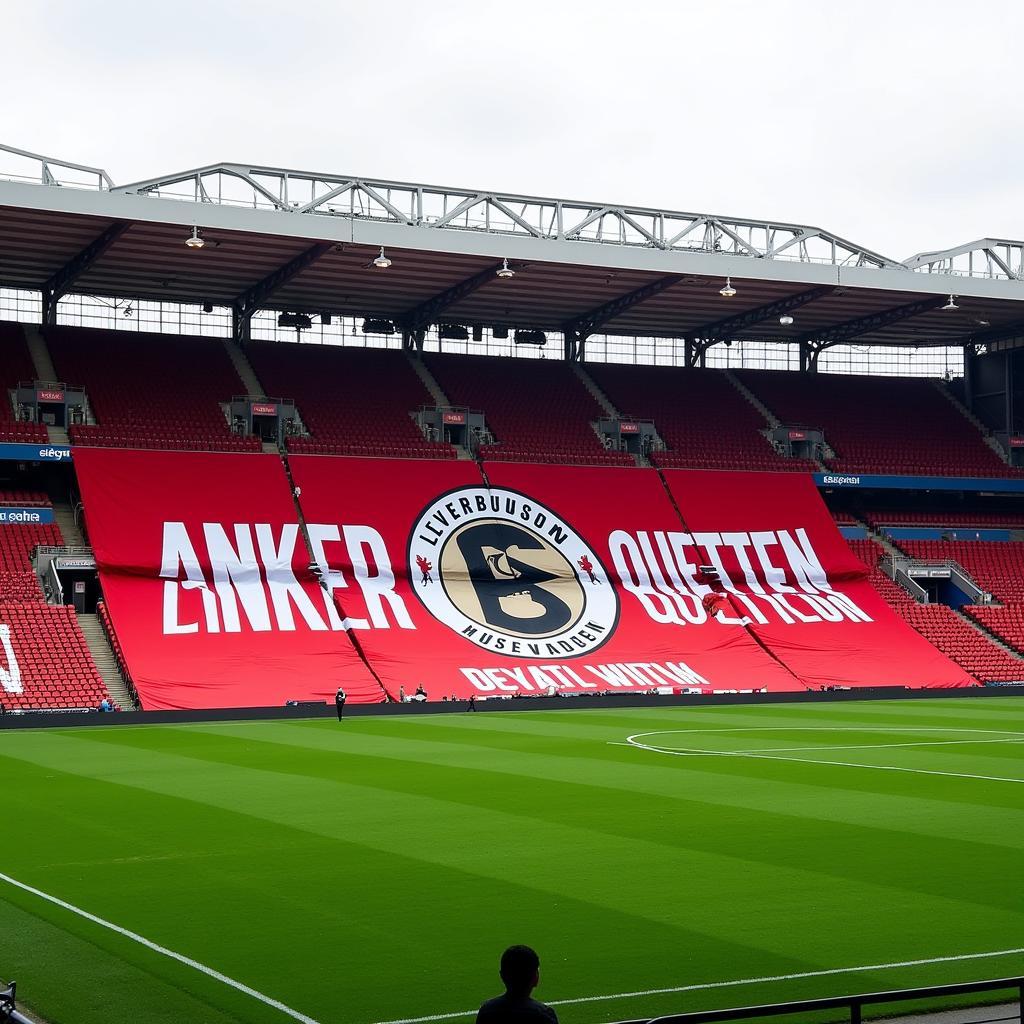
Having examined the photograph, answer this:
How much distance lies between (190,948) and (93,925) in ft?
4.94

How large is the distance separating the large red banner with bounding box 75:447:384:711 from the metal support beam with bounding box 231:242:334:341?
7.50 m

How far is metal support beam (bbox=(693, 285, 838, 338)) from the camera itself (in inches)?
2438

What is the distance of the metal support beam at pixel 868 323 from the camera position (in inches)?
2522

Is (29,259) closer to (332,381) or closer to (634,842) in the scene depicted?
(332,381)

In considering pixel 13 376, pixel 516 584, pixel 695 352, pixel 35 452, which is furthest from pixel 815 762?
pixel 695 352

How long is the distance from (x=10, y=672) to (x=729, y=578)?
94.8 feet

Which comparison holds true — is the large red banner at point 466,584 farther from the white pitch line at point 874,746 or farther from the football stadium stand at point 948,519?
the white pitch line at point 874,746

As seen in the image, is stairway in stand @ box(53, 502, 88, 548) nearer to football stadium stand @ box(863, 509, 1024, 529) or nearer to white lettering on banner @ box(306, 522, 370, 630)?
A: white lettering on banner @ box(306, 522, 370, 630)

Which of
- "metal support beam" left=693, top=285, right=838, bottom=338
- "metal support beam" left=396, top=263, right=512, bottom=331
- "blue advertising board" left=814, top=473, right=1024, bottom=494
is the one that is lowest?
"blue advertising board" left=814, top=473, right=1024, bottom=494

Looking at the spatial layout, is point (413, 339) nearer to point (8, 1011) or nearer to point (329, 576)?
point (329, 576)

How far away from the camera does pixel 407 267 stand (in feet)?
190

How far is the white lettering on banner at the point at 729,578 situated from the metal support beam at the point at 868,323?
1228 centimetres

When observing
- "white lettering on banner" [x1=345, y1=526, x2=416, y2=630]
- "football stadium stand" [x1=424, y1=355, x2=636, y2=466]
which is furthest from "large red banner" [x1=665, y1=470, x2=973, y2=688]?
"white lettering on banner" [x1=345, y1=526, x2=416, y2=630]

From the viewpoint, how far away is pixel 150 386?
59812mm
